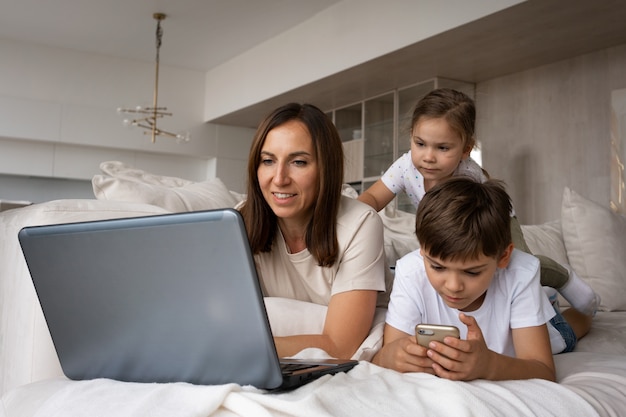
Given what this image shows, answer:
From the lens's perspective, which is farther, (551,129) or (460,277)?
(551,129)

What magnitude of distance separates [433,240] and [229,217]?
54 centimetres

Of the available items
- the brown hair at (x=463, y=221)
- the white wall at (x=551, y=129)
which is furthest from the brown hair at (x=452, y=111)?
the white wall at (x=551, y=129)

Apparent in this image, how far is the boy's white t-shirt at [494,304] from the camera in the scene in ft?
4.25

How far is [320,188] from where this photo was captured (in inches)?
57.9

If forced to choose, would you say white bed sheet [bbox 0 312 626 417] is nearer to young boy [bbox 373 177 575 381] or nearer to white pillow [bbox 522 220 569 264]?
young boy [bbox 373 177 575 381]

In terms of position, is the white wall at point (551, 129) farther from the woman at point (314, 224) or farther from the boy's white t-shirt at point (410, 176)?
the woman at point (314, 224)

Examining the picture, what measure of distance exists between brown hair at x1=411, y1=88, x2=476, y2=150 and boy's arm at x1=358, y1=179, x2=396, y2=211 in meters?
0.22

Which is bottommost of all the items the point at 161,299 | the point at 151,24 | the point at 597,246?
the point at 161,299

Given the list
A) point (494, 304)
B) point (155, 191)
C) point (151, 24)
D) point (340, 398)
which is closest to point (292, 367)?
point (340, 398)

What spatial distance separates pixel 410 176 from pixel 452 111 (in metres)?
0.25

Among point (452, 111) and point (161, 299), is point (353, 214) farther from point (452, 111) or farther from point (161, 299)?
point (161, 299)

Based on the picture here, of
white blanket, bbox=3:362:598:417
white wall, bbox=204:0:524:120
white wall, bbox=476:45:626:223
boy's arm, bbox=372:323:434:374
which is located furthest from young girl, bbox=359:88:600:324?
white wall, bbox=476:45:626:223

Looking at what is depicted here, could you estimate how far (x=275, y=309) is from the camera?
1420mm

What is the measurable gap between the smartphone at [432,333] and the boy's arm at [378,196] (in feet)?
3.15
